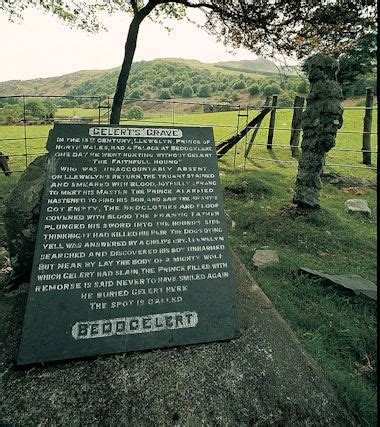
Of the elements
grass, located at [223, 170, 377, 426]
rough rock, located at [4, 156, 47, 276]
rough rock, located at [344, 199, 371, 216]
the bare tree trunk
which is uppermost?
the bare tree trunk

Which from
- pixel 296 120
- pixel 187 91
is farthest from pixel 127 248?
pixel 187 91

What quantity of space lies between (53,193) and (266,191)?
6007 mm

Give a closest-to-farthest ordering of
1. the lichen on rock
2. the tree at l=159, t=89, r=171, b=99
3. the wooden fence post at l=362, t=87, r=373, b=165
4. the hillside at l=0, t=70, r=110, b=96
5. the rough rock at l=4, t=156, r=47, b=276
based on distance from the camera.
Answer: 1. the rough rock at l=4, t=156, r=47, b=276
2. the lichen on rock
3. the wooden fence post at l=362, t=87, r=373, b=165
4. the tree at l=159, t=89, r=171, b=99
5. the hillside at l=0, t=70, r=110, b=96

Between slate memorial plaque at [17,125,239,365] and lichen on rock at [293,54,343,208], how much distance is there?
410 cm

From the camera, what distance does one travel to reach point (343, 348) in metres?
3.07

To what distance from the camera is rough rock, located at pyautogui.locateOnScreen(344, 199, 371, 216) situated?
692 centimetres

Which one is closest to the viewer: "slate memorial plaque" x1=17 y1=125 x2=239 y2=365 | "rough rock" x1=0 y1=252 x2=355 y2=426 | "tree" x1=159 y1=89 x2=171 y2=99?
"rough rock" x1=0 y1=252 x2=355 y2=426

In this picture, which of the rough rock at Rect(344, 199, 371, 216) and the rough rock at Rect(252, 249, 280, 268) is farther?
the rough rock at Rect(344, 199, 371, 216)

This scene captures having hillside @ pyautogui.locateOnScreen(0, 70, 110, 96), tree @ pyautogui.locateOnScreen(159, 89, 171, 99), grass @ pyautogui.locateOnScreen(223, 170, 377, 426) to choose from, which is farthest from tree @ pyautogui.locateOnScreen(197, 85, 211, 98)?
grass @ pyautogui.locateOnScreen(223, 170, 377, 426)

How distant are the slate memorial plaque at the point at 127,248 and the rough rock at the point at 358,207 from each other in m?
5.35

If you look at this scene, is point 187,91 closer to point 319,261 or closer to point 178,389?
point 319,261

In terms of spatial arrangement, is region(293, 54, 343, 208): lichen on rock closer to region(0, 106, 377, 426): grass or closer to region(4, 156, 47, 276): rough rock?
region(0, 106, 377, 426): grass

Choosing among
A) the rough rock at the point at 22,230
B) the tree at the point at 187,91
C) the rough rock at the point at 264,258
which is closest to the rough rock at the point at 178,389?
the rough rock at the point at 22,230

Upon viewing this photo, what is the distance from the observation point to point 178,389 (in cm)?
189
